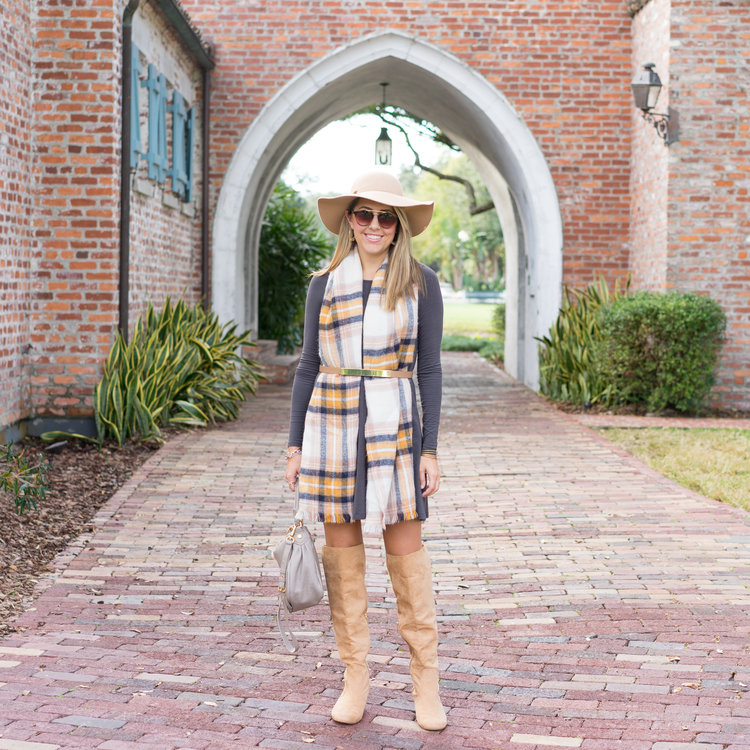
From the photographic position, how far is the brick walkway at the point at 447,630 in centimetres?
340

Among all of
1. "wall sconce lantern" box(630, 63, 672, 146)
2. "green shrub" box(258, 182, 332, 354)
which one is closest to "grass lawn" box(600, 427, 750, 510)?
"wall sconce lantern" box(630, 63, 672, 146)

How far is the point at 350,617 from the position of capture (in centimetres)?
349

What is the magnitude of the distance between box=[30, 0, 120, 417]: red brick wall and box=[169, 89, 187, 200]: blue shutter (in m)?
2.65

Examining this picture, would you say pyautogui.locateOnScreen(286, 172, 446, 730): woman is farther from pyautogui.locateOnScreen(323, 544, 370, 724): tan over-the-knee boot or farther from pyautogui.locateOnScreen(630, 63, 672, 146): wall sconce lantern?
pyautogui.locateOnScreen(630, 63, 672, 146): wall sconce lantern

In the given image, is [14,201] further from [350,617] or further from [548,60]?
[548,60]

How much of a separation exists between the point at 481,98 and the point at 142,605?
9.47 meters

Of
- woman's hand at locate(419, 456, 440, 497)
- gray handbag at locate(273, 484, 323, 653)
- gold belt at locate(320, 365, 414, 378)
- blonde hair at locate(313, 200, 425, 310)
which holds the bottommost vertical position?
gray handbag at locate(273, 484, 323, 653)

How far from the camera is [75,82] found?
877cm

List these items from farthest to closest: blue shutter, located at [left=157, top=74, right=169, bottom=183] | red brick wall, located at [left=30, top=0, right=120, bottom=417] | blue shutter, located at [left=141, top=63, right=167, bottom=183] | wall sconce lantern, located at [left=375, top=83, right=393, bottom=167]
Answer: wall sconce lantern, located at [left=375, top=83, right=393, bottom=167] < blue shutter, located at [left=157, top=74, right=169, bottom=183] < blue shutter, located at [left=141, top=63, right=167, bottom=183] < red brick wall, located at [left=30, top=0, right=120, bottom=417]

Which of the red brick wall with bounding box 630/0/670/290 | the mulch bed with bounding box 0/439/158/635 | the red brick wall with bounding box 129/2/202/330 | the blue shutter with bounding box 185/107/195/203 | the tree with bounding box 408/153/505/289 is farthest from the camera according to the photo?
the tree with bounding box 408/153/505/289

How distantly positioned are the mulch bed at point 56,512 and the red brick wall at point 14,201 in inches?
22.0

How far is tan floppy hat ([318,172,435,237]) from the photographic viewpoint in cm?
344

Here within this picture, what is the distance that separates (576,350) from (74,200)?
19.1 ft

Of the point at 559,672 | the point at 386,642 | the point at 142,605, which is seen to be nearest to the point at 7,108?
the point at 142,605
